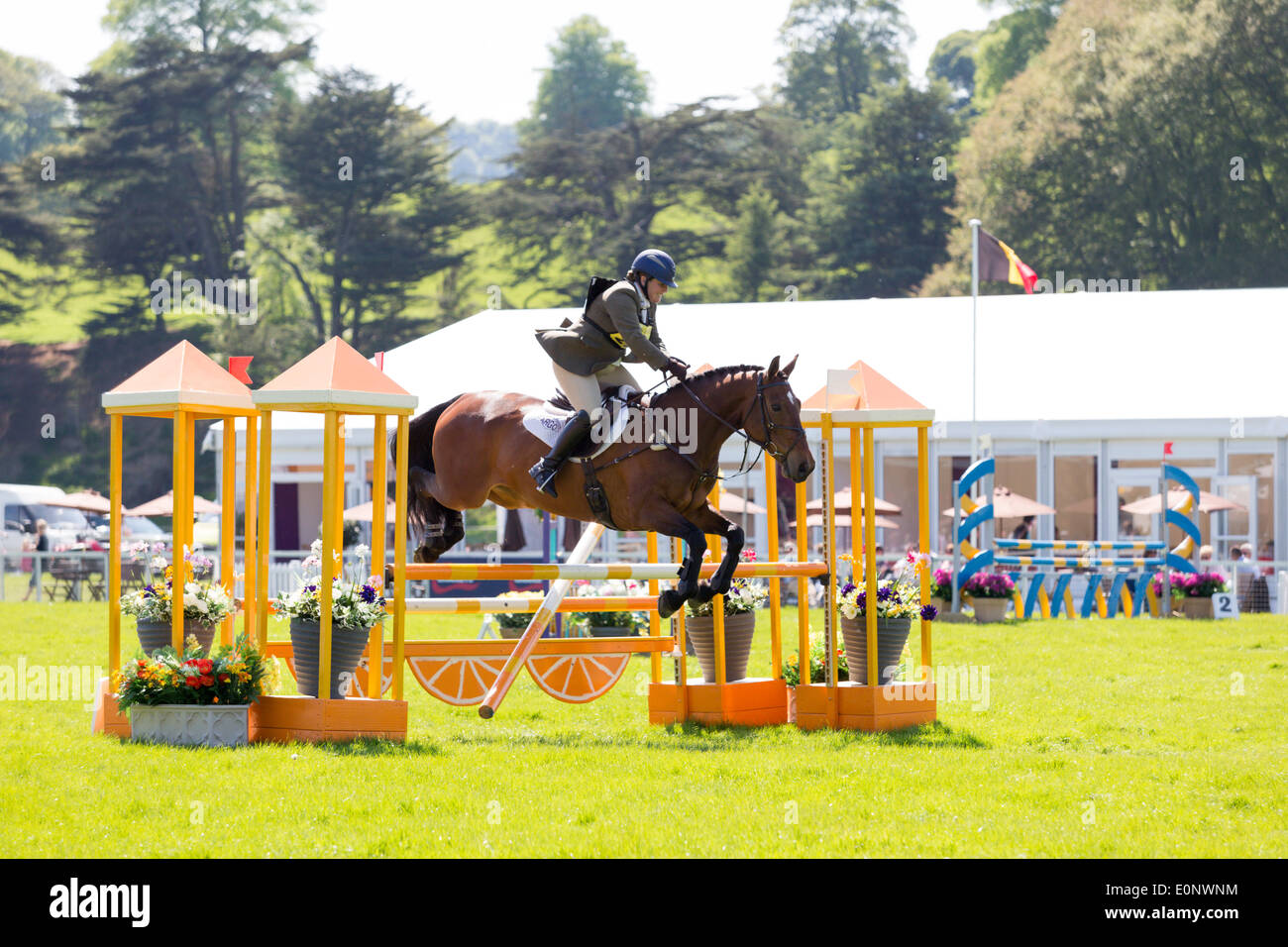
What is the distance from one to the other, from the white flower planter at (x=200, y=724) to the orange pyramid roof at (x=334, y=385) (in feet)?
5.47

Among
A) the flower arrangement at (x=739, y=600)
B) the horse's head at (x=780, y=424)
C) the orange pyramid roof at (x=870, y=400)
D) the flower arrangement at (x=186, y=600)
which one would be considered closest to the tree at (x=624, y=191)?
the flower arrangement at (x=739, y=600)

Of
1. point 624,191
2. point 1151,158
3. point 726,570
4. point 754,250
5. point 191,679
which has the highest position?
point 624,191

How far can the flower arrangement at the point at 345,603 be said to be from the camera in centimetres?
809

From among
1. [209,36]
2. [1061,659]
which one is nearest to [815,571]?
[1061,659]

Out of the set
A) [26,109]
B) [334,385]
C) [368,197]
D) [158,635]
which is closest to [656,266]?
[334,385]

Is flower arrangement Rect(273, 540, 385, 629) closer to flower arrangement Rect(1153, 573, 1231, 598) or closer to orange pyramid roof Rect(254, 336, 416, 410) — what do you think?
orange pyramid roof Rect(254, 336, 416, 410)

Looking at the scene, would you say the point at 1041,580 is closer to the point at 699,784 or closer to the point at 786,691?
the point at 786,691

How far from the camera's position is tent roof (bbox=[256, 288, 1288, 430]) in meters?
21.8

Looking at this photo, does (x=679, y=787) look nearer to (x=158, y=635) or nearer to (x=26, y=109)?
(x=158, y=635)

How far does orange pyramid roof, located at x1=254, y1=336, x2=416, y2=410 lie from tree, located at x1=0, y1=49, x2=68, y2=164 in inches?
2829

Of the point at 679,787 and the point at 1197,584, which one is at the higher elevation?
the point at 1197,584

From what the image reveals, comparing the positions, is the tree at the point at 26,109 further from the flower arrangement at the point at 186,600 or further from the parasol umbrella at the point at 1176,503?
the flower arrangement at the point at 186,600

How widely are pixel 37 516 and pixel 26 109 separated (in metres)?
46.5

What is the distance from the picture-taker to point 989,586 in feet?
57.4
